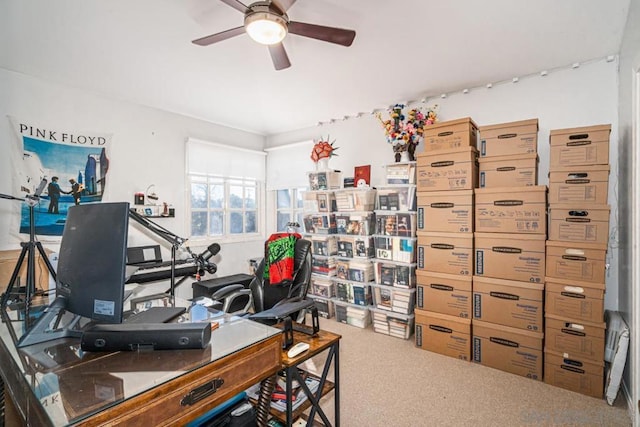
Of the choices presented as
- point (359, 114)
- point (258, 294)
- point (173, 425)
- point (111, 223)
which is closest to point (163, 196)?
point (258, 294)

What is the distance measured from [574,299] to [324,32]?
2.72 meters

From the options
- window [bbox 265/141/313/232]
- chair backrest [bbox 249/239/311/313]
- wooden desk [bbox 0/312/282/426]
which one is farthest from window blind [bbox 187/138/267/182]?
wooden desk [bbox 0/312/282/426]

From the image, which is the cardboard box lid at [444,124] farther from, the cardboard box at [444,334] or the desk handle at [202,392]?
the desk handle at [202,392]

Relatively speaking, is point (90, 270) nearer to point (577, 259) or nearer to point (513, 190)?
point (513, 190)

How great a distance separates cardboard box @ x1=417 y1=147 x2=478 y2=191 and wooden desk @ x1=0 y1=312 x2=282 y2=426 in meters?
2.39

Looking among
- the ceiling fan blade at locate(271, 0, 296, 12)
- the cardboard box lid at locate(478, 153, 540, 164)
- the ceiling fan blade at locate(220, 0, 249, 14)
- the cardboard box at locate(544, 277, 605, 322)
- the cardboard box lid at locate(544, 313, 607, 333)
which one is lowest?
the cardboard box lid at locate(544, 313, 607, 333)

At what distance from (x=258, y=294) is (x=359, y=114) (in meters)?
2.79

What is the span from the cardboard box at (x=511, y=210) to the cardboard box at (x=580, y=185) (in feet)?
0.31

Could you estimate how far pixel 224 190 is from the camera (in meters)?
4.70

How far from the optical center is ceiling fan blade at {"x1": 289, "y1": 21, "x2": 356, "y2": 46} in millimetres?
1830

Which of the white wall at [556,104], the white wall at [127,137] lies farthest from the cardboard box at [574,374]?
the white wall at [127,137]

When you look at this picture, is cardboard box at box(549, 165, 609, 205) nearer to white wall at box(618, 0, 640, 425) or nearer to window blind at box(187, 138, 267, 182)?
white wall at box(618, 0, 640, 425)

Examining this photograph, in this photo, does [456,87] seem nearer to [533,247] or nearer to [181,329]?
[533,247]

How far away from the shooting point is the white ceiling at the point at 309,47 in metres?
2.01
